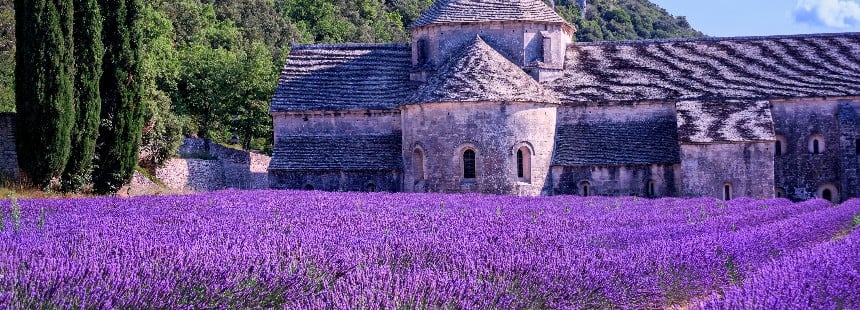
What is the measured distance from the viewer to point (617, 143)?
33.3 m

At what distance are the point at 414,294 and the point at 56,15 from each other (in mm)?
17843

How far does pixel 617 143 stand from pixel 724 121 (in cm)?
373

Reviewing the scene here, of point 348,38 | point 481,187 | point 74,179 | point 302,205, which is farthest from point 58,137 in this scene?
point 348,38

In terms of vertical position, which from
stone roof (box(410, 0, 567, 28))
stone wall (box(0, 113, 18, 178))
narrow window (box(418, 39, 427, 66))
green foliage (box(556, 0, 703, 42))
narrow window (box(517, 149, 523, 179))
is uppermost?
green foliage (box(556, 0, 703, 42))

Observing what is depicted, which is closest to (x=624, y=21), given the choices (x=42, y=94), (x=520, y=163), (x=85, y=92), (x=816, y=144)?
(x=816, y=144)

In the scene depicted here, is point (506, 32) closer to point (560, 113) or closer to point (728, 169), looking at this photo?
point (560, 113)

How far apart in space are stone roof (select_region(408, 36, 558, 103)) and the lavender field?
15.8 metres

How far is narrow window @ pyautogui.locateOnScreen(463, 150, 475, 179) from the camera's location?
3162cm

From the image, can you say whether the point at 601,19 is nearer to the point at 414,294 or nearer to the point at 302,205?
A: the point at 302,205

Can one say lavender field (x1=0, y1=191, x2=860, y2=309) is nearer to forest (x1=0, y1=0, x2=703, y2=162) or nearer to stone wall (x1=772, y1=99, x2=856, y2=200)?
forest (x1=0, y1=0, x2=703, y2=162)

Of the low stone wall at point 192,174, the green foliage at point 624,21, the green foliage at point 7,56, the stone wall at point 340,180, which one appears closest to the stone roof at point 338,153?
the stone wall at point 340,180

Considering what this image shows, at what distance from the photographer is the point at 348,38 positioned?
81500 millimetres

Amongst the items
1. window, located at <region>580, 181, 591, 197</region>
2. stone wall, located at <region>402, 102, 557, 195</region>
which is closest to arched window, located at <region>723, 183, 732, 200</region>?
window, located at <region>580, 181, 591, 197</region>

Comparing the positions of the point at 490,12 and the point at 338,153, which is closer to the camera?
the point at 338,153
